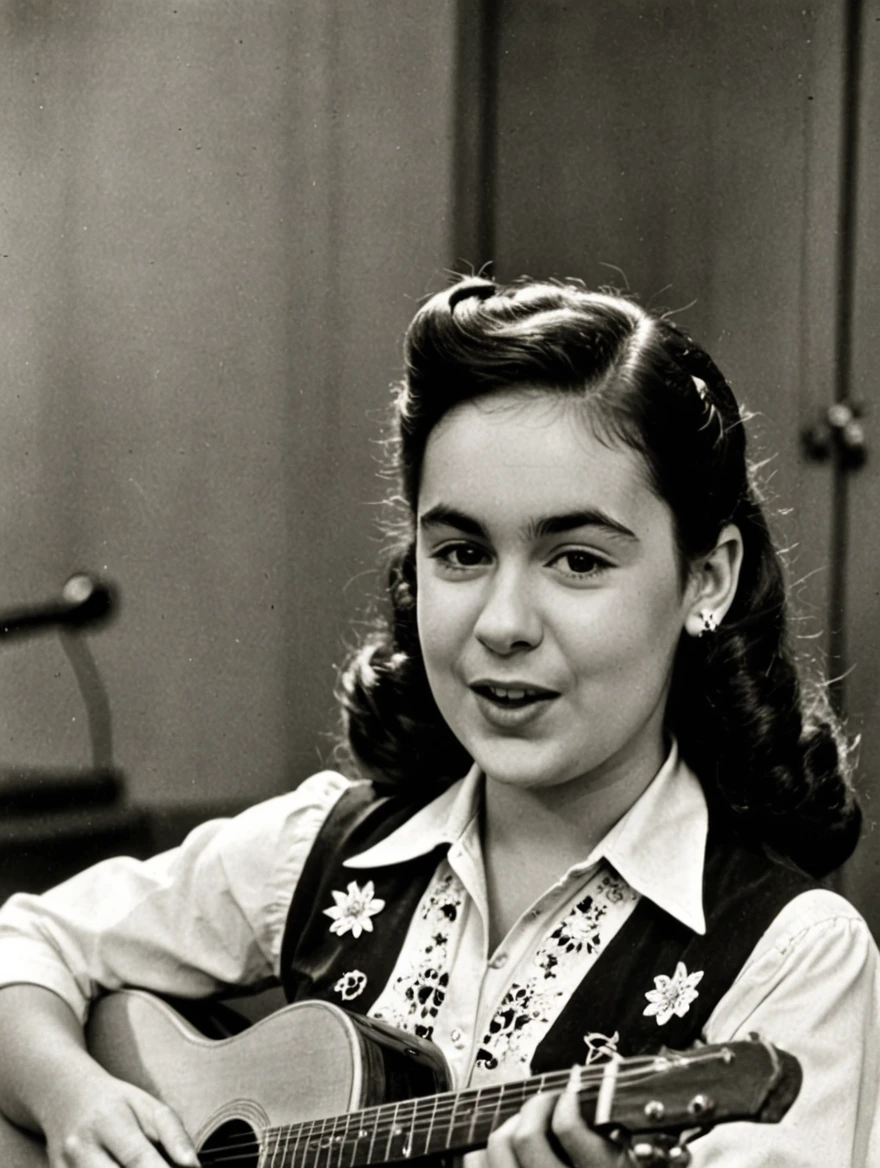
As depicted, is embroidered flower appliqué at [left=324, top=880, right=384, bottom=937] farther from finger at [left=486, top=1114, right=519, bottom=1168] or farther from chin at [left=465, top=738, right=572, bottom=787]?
finger at [left=486, top=1114, right=519, bottom=1168]

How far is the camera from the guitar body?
1.24 metres

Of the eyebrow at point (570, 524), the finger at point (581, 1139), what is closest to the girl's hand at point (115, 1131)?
the finger at point (581, 1139)

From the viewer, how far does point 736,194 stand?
5.66ft

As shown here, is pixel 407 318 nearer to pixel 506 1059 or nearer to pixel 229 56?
pixel 229 56

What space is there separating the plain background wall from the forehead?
0.63 m

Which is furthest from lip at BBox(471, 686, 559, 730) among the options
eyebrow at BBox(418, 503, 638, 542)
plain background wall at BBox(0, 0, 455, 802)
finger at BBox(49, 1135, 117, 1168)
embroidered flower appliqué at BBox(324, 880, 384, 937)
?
plain background wall at BBox(0, 0, 455, 802)

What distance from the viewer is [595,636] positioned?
1.28 metres

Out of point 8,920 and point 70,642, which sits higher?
point 70,642

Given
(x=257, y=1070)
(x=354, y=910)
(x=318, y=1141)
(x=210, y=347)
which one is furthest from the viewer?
(x=210, y=347)

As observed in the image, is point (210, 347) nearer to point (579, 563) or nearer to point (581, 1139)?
point (579, 563)

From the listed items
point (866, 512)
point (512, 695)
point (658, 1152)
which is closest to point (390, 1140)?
point (658, 1152)

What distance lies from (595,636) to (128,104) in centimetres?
99

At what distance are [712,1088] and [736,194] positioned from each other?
1.04 metres

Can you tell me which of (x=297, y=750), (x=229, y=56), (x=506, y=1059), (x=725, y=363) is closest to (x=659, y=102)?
(x=725, y=363)
